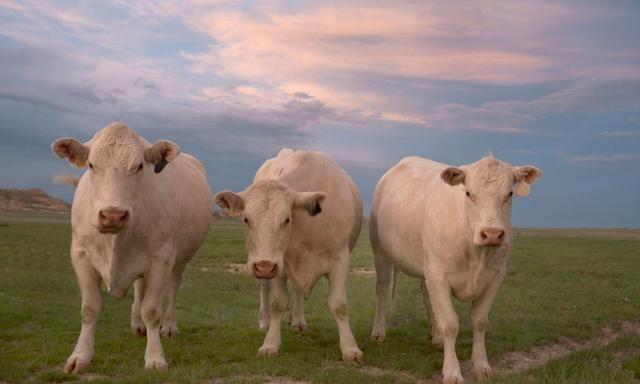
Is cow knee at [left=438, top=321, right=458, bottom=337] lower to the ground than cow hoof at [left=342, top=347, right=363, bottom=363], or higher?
higher

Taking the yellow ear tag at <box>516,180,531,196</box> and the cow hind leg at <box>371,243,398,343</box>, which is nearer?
the yellow ear tag at <box>516,180,531,196</box>

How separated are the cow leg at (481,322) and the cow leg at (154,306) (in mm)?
4208

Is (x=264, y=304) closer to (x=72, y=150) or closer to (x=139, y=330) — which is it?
(x=139, y=330)

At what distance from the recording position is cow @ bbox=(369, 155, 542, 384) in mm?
7852

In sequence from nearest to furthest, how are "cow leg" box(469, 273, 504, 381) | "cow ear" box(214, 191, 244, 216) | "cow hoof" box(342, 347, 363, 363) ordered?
"cow ear" box(214, 191, 244, 216) < "cow leg" box(469, 273, 504, 381) < "cow hoof" box(342, 347, 363, 363)

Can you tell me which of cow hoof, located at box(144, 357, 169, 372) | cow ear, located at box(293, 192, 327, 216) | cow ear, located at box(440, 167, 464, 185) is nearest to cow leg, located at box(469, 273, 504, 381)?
cow ear, located at box(440, 167, 464, 185)

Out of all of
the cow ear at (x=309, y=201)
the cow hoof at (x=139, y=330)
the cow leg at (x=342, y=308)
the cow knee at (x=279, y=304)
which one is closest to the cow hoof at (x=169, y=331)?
the cow hoof at (x=139, y=330)

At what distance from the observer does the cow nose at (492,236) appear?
7.52 metres

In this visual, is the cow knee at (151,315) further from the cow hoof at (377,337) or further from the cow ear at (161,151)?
the cow hoof at (377,337)

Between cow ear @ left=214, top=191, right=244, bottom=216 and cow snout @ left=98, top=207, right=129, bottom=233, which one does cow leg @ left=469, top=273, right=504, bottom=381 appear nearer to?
→ cow ear @ left=214, top=191, right=244, bottom=216

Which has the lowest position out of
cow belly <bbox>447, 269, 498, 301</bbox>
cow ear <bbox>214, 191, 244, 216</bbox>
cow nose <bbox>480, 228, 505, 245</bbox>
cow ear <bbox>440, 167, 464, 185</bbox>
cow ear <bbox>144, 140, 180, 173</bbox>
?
cow belly <bbox>447, 269, 498, 301</bbox>

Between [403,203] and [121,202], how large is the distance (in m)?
4.66

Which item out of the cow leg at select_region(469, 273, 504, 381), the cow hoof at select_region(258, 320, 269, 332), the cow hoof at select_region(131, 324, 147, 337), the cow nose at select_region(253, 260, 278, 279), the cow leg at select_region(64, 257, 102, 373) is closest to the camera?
the cow nose at select_region(253, 260, 278, 279)

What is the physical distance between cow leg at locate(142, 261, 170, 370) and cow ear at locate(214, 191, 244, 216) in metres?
1.13
